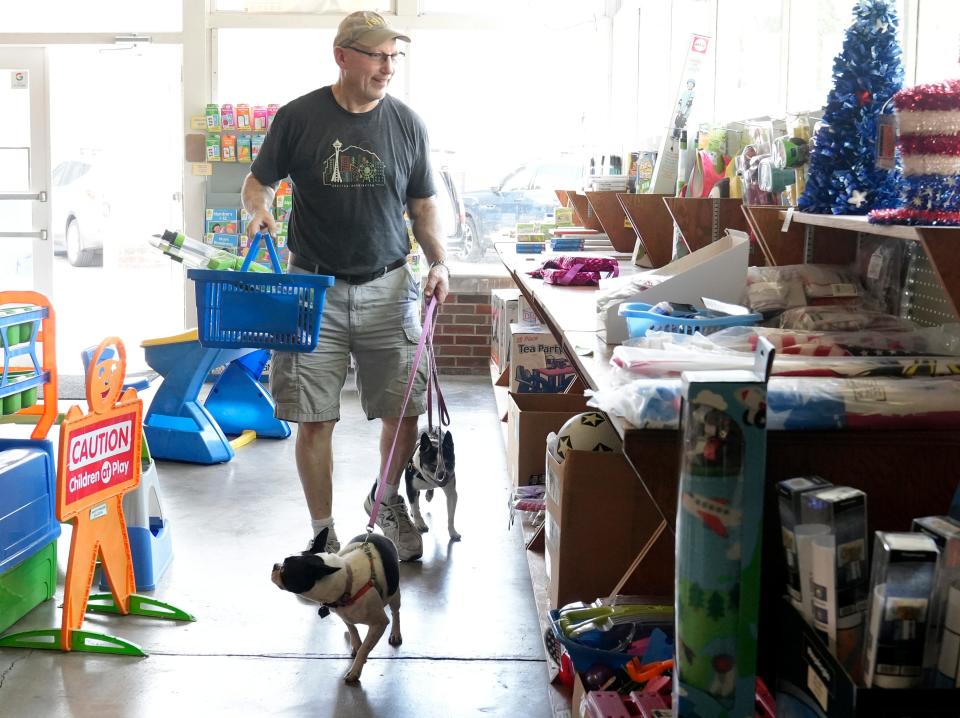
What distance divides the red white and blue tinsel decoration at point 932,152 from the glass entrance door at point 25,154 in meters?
7.07

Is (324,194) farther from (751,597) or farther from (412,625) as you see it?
(751,597)

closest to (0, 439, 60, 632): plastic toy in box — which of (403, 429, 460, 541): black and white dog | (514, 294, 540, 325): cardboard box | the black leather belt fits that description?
the black leather belt

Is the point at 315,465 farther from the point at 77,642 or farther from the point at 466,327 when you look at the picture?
the point at 466,327

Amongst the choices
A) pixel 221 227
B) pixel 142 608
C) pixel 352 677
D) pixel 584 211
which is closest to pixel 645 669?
pixel 352 677


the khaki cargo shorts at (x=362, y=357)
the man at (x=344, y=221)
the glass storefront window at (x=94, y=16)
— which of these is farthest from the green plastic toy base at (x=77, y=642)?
the glass storefront window at (x=94, y=16)

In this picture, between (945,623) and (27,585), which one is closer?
(945,623)

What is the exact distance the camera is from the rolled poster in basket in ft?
5.24

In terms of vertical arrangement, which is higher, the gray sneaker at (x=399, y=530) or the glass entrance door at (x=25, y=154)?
the glass entrance door at (x=25, y=154)

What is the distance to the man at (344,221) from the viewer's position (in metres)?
3.69

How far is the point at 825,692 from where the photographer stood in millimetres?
1521

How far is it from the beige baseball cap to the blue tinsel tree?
1.57m

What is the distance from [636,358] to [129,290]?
718cm

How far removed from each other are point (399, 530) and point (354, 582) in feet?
3.58

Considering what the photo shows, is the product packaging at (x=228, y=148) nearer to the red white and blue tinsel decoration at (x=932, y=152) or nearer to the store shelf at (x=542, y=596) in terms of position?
the store shelf at (x=542, y=596)
